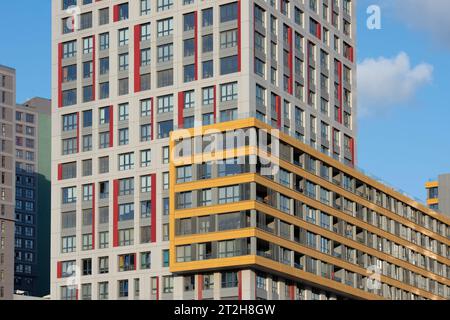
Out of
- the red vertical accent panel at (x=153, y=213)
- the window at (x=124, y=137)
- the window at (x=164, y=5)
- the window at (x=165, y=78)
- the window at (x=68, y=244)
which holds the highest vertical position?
the window at (x=164, y=5)

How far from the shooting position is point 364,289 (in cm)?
13775

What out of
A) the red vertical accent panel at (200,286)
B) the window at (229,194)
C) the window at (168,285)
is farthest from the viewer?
the window at (168,285)

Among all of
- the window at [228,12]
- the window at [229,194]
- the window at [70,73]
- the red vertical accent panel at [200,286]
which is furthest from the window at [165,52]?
the red vertical accent panel at [200,286]

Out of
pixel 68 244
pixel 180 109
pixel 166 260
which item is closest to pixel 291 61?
pixel 180 109

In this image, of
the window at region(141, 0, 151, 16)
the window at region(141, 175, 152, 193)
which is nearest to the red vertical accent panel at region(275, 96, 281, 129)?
the window at region(141, 175, 152, 193)

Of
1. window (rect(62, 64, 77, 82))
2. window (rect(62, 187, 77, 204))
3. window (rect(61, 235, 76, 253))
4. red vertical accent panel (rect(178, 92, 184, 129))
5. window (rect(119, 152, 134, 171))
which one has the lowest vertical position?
window (rect(61, 235, 76, 253))

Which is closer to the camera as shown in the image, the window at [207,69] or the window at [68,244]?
the window at [207,69]

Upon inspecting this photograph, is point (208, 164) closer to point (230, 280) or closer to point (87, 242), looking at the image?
point (230, 280)

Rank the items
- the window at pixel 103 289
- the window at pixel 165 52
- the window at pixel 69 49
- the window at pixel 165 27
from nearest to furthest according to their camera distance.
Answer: the window at pixel 103 289, the window at pixel 165 52, the window at pixel 165 27, the window at pixel 69 49

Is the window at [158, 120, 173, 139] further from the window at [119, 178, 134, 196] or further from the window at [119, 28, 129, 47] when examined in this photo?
the window at [119, 28, 129, 47]

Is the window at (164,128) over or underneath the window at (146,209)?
over

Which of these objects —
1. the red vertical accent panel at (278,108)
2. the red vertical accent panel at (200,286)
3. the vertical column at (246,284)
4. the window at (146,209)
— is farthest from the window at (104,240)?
the red vertical accent panel at (278,108)

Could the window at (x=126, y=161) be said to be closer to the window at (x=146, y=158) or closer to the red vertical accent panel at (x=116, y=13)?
the window at (x=146, y=158)
